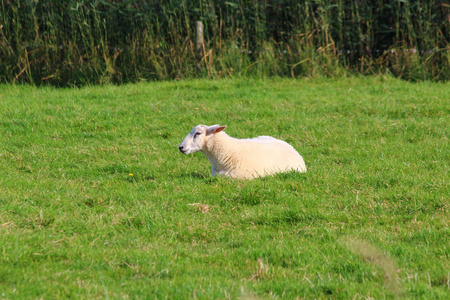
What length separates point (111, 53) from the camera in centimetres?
1298

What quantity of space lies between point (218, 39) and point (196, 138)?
6769mm

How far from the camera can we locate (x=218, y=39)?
1309cm

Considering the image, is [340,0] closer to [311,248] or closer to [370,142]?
[370,142]

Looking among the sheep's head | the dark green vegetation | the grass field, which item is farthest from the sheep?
the dark green vegetation

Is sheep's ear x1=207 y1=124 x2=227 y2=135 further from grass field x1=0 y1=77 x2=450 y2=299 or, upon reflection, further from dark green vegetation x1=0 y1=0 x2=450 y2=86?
dark green vegetation x1=0 y1=0 x2=450 y2=86

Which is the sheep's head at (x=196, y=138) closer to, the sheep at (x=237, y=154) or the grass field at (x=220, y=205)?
the sheep at (x=237, y=154)

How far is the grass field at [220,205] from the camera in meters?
4.03

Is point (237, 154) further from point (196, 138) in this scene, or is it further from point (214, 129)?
point (196, 138)

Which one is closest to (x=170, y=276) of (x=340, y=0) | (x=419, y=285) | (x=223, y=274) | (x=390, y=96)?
(x=223, y=274)

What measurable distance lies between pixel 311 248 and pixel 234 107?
5703mm

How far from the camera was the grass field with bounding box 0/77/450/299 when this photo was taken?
13.2 feet

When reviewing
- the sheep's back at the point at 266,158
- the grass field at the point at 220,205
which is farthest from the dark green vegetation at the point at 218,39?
the sheep's back at the point at 266,158

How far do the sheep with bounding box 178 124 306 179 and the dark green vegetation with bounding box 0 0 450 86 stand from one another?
18.7 ft

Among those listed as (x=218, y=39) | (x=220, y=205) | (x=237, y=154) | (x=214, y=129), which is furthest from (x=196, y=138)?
(x=218, y=39)
